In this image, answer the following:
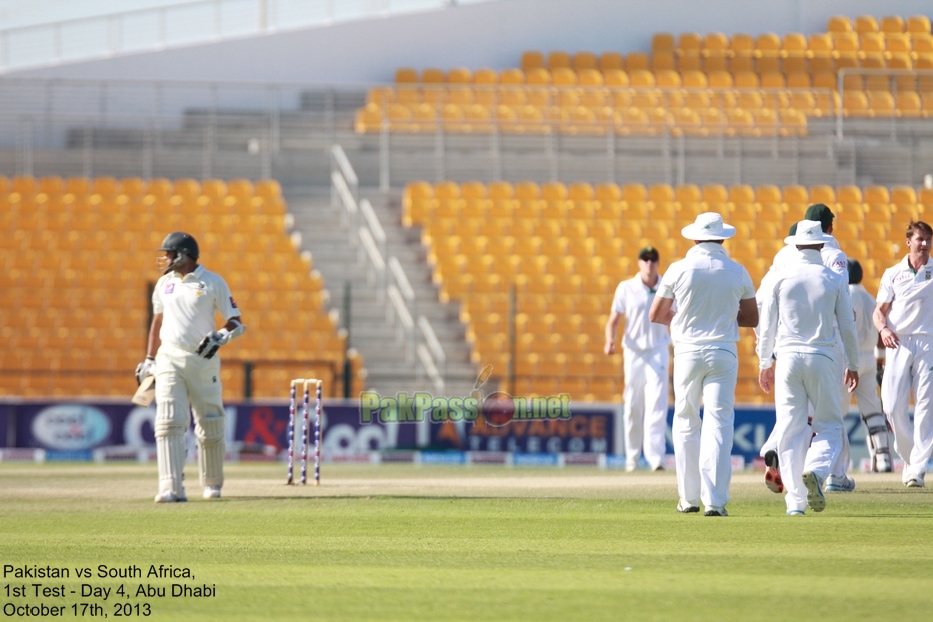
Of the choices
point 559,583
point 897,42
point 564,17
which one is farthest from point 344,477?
point 897,42

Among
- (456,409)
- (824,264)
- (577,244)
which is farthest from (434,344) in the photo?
(824,264)

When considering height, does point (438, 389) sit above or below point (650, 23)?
below

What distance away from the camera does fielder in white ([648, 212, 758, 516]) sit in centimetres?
986

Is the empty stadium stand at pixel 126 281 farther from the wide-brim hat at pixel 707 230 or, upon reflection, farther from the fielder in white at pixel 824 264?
the wide-brim hat at pixel 707 230

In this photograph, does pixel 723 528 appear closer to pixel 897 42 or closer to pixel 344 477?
pixel 344 477

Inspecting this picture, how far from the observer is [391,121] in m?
29.3

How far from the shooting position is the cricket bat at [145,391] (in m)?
11.9

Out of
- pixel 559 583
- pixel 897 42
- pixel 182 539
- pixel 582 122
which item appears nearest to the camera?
pixel 559 583

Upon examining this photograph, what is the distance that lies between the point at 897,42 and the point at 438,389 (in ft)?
58.1

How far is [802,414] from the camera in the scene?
1000cm

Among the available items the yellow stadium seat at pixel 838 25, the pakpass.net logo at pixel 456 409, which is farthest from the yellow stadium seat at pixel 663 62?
the pakpass.net logo at pixel 456 409

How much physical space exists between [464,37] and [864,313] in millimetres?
20545

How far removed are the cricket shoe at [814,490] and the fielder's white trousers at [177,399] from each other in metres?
4.81

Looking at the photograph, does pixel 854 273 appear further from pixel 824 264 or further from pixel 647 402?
pixel 824 264
